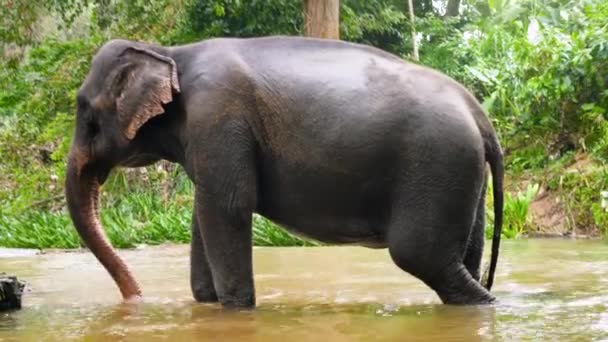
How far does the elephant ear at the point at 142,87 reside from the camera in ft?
16.2

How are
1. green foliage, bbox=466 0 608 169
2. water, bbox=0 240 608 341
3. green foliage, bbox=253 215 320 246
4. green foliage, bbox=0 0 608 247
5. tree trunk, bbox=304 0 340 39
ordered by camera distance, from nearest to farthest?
water, bbox=0 240 608 341
green foliage, bbox=253 215 320 246
green foliage, bbox=0 0 608 247
green foliage, bbox=466 0 608 169
tree trunk, bbox=304 0 340 39

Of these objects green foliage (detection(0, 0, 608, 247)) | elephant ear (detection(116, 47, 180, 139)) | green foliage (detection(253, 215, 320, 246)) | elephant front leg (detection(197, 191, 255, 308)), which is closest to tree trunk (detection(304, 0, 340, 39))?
green foliage (detection(0, 0, 608, 247))

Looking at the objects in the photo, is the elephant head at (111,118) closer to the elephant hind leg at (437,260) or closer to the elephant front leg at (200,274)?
the elephant front leg at (200,274)

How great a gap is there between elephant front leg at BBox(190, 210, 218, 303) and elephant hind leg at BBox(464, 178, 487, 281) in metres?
1.26

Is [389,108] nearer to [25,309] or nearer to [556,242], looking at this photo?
[25,309]

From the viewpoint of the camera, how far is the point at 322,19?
13664mm

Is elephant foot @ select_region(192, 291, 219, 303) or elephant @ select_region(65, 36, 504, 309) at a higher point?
elephant @ select_region(65, 36, 504, 309)

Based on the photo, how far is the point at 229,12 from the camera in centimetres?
1644

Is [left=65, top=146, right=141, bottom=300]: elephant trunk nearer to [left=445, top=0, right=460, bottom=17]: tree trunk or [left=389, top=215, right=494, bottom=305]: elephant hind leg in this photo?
[left=389, top=215, right=494, bottom=305]: elephant hind leg

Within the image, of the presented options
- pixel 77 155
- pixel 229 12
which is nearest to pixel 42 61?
pixel 229 12

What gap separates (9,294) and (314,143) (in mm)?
1604

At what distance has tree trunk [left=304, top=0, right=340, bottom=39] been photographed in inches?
536

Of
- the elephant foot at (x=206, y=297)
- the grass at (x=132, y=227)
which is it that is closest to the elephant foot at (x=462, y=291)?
the elephant foot at (x=206, y=297)

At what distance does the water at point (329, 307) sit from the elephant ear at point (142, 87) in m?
0.90
